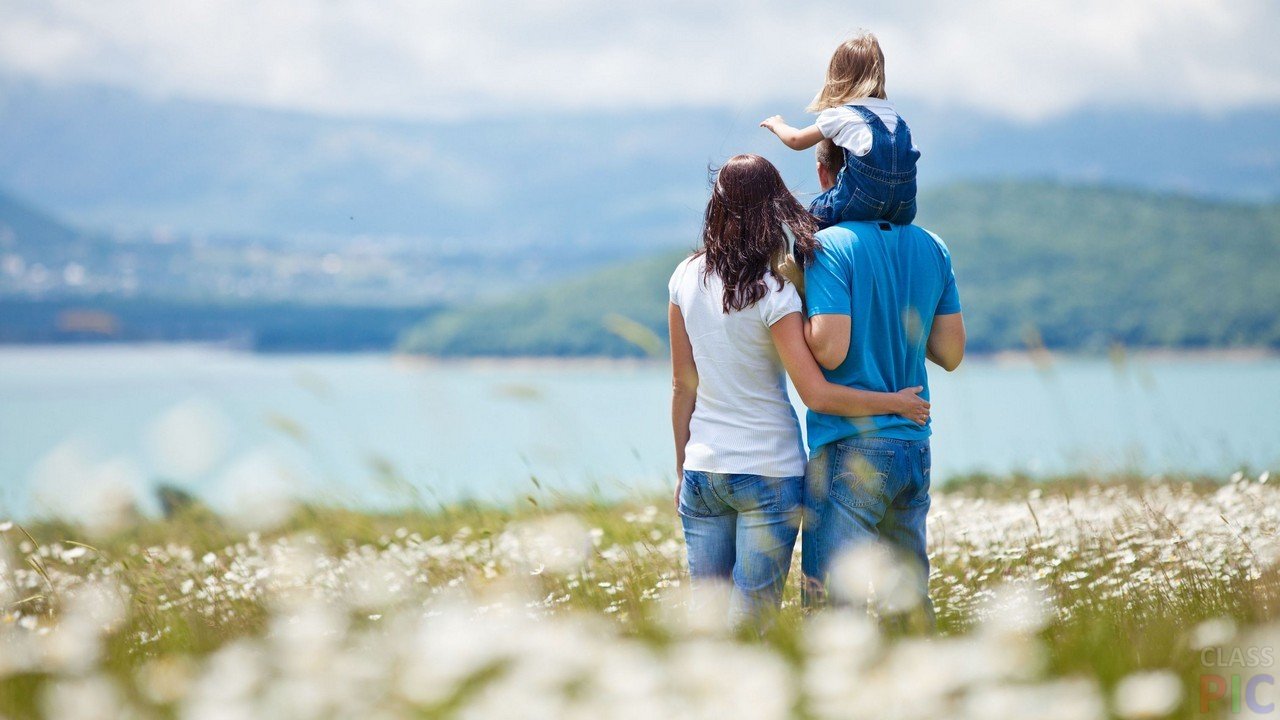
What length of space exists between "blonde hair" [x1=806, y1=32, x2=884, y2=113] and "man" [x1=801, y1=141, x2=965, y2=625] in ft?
1.46

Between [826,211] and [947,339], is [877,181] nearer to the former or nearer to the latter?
[826,211]

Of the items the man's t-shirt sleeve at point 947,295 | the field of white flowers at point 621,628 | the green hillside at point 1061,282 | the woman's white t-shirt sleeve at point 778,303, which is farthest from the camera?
the green hillside at point 1061,282

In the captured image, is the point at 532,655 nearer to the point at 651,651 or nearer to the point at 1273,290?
the point at 651,651

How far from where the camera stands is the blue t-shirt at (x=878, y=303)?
3264 mm

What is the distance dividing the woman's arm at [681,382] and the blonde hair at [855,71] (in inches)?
35.1

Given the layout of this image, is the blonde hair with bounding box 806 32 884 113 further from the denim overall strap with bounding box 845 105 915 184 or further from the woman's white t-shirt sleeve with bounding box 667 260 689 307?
the woman's white t-shirt sleeve with bounding box 667 260 689 307

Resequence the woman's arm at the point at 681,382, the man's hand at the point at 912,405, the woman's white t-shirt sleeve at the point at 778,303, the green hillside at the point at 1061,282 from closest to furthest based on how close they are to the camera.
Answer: the woman's white t-shirt sleeve at the point at 778,303
the man's hand at the point at 912,405
the woman's arm at the point at 681,382
the green hillside at the point at 1061,282

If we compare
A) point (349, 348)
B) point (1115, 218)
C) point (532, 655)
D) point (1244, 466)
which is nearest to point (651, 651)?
point (532, 655)

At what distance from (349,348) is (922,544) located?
165m

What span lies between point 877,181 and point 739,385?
0.78 m

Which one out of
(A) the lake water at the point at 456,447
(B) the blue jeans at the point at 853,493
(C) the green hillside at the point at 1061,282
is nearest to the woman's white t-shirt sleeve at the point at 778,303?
(B) the blue jeans at the point at 853,493

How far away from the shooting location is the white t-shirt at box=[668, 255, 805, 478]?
128 inches

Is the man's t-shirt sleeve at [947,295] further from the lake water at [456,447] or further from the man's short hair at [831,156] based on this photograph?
the lake water at [456,447]

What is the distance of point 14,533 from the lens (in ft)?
24.9
